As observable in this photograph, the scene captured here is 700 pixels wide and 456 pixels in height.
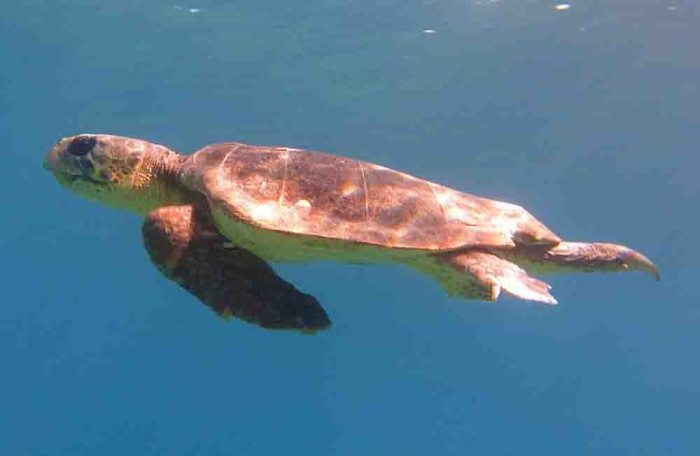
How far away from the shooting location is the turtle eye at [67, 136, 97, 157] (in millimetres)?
5387

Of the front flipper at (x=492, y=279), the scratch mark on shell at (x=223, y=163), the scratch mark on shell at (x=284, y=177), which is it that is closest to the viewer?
the front flipper at (x=492, y=279)

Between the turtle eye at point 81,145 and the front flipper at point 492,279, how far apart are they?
11.6 feet

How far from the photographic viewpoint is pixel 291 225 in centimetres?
444

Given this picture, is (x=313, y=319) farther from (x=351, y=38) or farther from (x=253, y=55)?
(x=253, y=55)

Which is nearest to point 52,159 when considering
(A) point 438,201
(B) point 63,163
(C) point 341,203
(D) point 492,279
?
(B) point 63,163

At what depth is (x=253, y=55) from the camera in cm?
2556

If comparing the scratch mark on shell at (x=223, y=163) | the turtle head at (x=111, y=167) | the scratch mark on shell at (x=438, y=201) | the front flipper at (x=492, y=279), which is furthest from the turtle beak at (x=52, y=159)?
the front flipper at (x=492, y=279)

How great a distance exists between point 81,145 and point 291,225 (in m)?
2.51

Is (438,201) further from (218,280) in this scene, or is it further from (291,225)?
(218,280)

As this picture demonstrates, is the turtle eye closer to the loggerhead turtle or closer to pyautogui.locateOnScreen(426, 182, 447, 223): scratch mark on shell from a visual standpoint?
the loggerhead turtle

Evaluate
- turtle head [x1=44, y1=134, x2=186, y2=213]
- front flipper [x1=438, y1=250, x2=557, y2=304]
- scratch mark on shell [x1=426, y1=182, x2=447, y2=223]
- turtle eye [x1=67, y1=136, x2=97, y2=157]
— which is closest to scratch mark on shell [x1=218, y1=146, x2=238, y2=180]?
turtle head [x1=44, y1=134, x2=186, y2=213]

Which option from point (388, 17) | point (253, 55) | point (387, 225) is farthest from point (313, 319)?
point (253, 55)

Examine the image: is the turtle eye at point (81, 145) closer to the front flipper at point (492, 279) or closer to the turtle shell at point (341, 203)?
the turtle shell at point (341, 203)

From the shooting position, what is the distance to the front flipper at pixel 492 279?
4.46 metres
